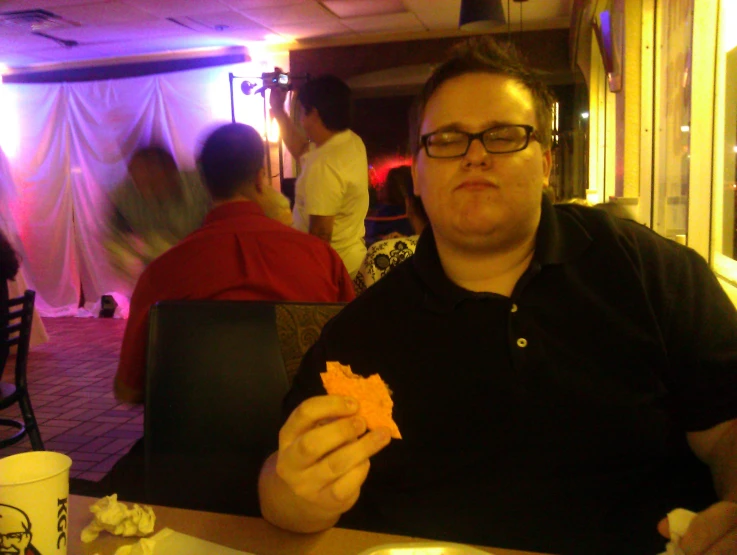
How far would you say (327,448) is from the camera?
32.0 inches

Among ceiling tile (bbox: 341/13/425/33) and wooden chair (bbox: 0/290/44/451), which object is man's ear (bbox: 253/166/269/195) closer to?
wooden chair (bbox: 0/290/44/451)

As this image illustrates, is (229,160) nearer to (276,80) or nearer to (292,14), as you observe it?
(276,80)

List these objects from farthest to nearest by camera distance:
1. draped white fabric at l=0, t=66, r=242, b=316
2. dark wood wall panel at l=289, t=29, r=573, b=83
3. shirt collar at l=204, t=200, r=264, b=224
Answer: draped white fabric at l=0, t=66, r=242, b=316
dark wood wall panel at l=289, t=29, r=573, b=83
shirt collar at l=204, t=200, r=264, b=224

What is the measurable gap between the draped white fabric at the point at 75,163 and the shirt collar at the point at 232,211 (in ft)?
19.2

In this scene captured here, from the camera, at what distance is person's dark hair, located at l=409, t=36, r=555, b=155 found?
124 cm

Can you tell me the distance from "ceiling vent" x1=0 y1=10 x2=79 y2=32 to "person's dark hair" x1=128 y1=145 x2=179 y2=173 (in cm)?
396

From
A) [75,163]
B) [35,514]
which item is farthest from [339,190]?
Result: [75,163]

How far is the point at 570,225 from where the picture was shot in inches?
48.7

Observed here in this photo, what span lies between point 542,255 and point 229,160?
124 cm

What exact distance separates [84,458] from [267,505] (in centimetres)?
280

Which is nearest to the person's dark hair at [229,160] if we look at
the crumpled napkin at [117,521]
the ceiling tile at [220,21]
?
the crumpled napkin at [117,521]

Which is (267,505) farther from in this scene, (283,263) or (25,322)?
(25,322)

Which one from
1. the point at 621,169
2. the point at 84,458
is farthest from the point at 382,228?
the point at 84,458

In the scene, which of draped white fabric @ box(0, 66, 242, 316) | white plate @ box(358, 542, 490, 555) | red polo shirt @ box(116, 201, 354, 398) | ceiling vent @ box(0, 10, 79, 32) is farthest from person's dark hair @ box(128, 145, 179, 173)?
draped white fabric @ box(0, 66, 242, 316)
